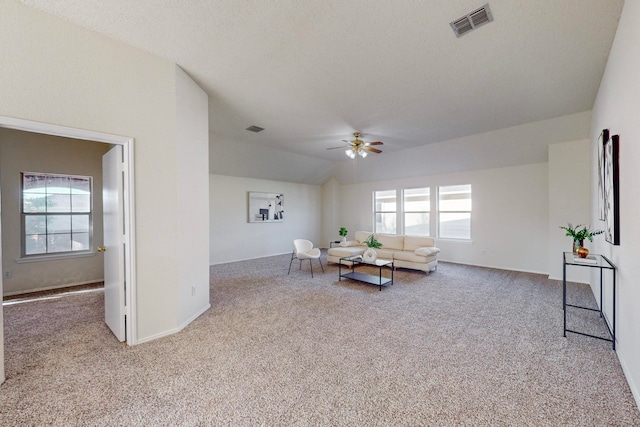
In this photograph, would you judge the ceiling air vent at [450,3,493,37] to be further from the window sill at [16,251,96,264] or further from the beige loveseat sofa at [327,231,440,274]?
the window sill at [16,251,96,264]

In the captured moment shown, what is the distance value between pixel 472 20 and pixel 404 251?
15.8 feet

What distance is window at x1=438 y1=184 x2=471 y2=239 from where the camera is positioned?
21.5ft

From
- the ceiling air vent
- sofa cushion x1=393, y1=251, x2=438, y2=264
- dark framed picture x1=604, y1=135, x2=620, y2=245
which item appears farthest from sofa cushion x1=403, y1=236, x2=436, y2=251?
the ceiling air vent

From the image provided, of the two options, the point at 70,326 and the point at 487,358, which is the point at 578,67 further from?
the point at 70,326

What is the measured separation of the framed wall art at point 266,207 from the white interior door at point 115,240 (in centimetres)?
460

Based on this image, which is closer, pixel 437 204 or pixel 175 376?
pixel 175 376

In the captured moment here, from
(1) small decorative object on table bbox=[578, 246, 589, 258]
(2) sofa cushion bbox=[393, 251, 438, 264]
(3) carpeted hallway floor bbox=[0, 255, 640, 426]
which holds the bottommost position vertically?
(3) carpeted hallway floor bbox=[0, 255, 640, 426]

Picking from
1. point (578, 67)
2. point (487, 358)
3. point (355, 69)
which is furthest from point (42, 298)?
point (578, 67)

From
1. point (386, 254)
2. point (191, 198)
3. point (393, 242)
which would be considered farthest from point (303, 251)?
point (191, 198)

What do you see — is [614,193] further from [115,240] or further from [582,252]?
[115,240]

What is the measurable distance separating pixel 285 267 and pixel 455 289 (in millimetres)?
3632

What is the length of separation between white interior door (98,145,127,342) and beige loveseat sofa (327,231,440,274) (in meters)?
4.37

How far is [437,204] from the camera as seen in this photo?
275 inches

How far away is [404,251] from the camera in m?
6.19
